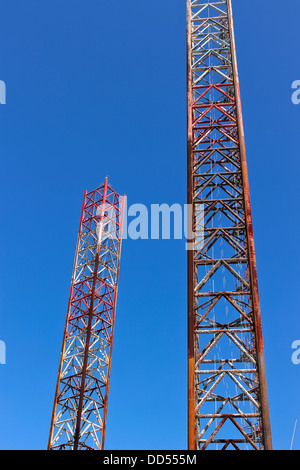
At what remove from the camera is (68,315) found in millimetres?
37344

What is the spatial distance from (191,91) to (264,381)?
44.9 feet

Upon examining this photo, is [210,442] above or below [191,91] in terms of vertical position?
below

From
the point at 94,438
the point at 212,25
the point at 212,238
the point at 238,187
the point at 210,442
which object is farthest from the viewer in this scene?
the point at 94,438

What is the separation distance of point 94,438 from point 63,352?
6650mm

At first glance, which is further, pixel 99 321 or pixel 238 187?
pixel 99 321

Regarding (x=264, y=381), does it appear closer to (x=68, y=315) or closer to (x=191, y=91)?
(x=191, y=91)

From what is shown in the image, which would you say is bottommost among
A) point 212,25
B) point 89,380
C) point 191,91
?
point 89,380

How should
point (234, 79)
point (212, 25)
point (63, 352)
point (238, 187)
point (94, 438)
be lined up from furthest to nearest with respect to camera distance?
point (63, 352), point (94, 438), point (212, 25), point (234, 79), point (238, 187)

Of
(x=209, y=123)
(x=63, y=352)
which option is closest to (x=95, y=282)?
(x=63, y=352)

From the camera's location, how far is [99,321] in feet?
120
